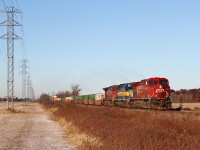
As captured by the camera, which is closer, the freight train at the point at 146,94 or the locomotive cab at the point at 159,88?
the freight train at the point at 146,94

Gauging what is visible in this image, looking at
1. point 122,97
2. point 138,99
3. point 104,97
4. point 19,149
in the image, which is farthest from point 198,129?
point 104,97

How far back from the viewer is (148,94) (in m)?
39.0

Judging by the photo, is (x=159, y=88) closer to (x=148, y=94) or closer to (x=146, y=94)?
(x=148, y=94)

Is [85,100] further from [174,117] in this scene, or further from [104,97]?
[174,117]

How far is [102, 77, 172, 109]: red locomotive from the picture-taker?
122 ft

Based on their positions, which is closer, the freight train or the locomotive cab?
the freight train

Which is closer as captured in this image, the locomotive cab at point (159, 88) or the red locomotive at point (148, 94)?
the red locomotive at point (148, 94)

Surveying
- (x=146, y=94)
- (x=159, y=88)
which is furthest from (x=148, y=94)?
(x=159, y=88)

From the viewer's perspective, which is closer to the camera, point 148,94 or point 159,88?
point 159,88

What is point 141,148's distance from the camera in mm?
11555

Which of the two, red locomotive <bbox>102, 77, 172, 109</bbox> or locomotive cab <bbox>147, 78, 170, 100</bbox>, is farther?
locomotive cab <bbox>147, 78, 170, 100</bbox>

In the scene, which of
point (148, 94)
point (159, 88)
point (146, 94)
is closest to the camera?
point (159, 88)

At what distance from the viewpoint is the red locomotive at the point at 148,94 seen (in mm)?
37259

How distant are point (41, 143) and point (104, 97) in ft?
156
